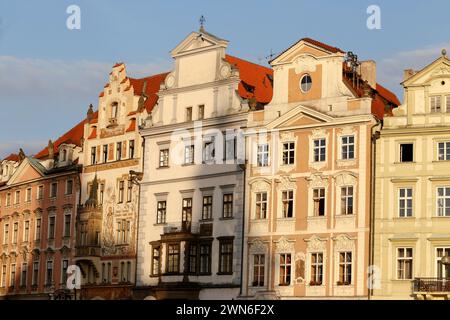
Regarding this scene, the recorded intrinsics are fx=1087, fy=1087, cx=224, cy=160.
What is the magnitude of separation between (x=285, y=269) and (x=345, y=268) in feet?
12.5

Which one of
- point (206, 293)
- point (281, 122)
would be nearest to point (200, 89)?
point (281, 122)

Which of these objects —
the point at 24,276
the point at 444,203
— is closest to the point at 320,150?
the point at 444,203

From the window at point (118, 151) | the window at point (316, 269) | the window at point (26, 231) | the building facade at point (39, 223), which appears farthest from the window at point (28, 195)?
the window at point (316, 269)

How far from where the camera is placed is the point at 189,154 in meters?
64.0

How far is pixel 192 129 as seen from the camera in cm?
6400

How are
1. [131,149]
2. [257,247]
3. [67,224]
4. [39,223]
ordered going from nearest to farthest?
[257,247]
[131,149]
[67,224]
[39,223]

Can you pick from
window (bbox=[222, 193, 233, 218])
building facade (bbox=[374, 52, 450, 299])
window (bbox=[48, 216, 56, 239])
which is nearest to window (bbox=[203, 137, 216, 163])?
window (bbox=[222, 193, 233, 218])

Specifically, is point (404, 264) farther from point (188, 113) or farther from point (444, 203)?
point (188, 113)

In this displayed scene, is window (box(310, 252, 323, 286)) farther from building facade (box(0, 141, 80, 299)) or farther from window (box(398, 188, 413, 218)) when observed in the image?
building facade (box(0, 141, 80, 299))

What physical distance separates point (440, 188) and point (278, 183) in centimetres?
936

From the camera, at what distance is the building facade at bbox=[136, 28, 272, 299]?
6088cm

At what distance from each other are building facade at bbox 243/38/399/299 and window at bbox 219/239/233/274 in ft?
3.69

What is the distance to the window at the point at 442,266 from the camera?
52625 millimetres
